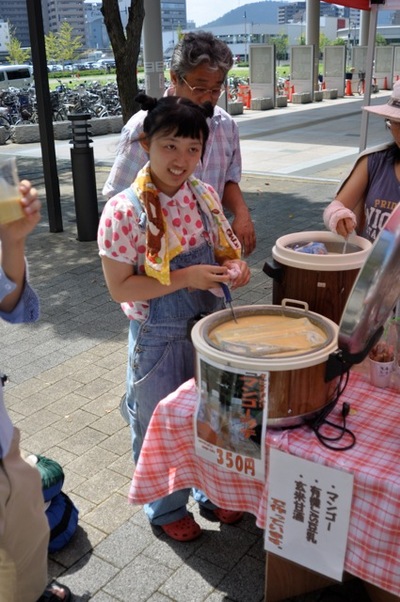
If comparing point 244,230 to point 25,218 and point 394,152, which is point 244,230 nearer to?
point 394,152

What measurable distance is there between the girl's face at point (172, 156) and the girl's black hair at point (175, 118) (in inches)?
0.8

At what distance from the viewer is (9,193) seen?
1.53m

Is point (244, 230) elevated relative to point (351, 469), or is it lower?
elevated

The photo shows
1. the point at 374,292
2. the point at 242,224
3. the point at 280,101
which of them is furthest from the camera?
the point at 280,101

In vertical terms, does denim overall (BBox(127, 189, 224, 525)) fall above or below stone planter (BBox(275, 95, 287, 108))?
above

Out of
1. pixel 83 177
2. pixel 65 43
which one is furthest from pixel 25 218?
pixel 65 43

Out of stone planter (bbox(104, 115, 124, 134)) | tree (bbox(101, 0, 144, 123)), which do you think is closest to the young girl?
tree (bbox(101, 0, 144, 123))

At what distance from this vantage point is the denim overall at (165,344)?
2279 mm

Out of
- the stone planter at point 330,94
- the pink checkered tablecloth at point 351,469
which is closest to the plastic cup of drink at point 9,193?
the pink checkered tablecloth at point 351,469

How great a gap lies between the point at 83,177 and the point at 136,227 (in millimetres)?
5359

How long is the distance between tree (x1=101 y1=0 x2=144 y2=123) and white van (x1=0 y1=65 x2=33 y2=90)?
2548 centimetres

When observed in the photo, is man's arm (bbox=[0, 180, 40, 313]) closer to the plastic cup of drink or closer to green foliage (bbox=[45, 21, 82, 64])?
the plastic cup of drink

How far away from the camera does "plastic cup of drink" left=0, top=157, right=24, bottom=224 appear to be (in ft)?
4.93

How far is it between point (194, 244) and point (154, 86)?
23.0 feet
